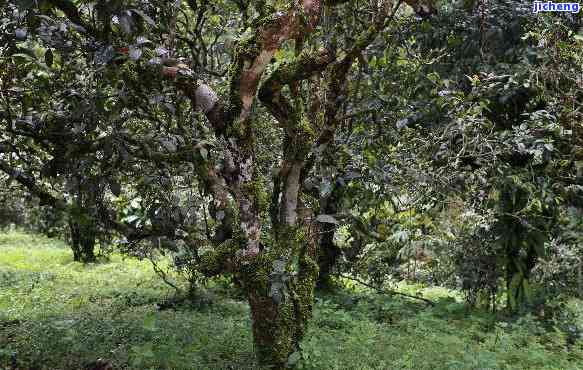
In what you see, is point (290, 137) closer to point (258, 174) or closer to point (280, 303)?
point (258, 174)

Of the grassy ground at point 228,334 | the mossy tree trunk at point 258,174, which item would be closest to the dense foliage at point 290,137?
the mossy tree trunk at point 258,174

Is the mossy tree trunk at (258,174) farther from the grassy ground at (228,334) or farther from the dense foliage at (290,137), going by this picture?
the grassy ground at (228,334)

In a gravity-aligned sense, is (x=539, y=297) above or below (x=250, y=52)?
below

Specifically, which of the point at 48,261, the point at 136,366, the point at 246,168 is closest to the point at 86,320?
the point at 136,366

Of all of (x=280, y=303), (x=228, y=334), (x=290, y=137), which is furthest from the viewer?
(x=228, y=334)

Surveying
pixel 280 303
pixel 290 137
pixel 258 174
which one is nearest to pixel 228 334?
pixel 280 303

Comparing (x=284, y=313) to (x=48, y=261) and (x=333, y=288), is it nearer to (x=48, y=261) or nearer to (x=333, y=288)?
(x=333, y=288)

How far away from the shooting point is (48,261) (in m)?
11.6

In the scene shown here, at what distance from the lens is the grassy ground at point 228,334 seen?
4414mm

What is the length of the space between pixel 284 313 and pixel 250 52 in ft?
5.81

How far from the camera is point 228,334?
5.20 metres

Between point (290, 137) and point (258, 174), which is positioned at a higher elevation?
point (290, 137)

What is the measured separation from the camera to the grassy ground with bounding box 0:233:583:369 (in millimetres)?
4414

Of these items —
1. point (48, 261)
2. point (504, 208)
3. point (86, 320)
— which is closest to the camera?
point (86, 320)
